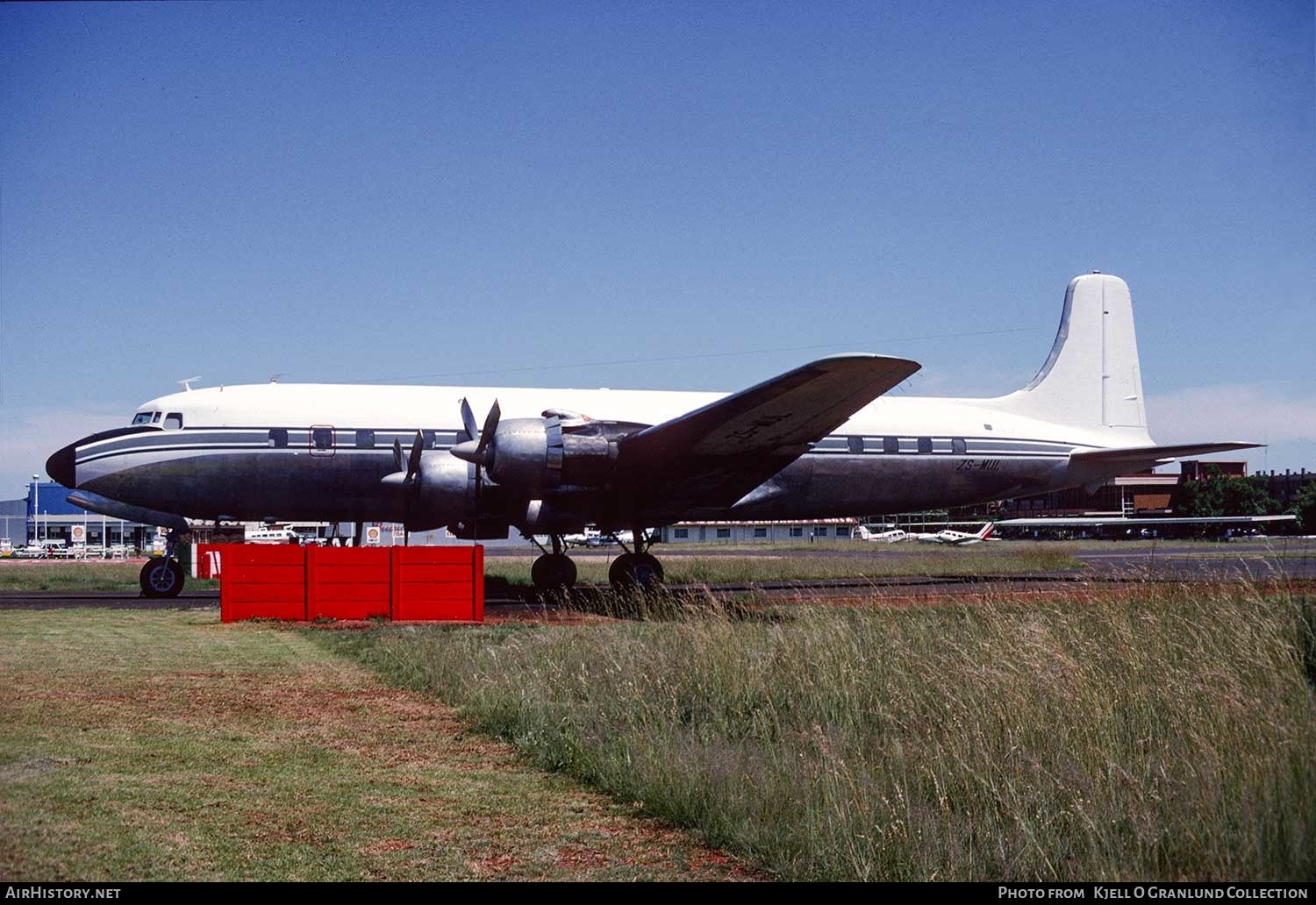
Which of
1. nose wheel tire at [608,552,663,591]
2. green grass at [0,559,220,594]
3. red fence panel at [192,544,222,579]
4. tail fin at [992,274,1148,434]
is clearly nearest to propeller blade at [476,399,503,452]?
nose wheel tire at [608,552,663,591]

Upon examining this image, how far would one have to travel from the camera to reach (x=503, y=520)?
65.5 feet

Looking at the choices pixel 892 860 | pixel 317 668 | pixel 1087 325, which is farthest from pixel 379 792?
pixel 1087 325

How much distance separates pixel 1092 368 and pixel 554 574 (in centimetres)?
1528

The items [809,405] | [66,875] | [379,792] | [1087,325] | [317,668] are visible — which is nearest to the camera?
[66,875]

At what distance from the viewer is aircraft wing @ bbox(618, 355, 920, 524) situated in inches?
633

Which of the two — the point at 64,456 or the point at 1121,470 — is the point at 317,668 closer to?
the point at 64,456

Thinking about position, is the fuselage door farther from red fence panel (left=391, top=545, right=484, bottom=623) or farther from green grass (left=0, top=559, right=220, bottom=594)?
green grass (left=0, top=559, right=220, bottom=594)

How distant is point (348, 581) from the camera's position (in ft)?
58.6

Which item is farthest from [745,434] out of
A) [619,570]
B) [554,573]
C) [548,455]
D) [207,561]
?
[207,561]

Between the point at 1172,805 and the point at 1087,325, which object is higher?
the point at 1087,325

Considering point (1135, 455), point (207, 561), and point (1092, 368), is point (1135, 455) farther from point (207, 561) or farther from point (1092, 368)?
point (207, 561)

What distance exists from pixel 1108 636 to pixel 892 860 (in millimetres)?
4449

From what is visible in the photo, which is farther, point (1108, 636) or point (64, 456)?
point (64, 456)

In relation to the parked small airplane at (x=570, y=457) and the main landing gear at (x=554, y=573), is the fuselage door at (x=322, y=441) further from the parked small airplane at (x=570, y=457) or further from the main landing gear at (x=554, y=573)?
the main landing gear at (x=554, y=573)
